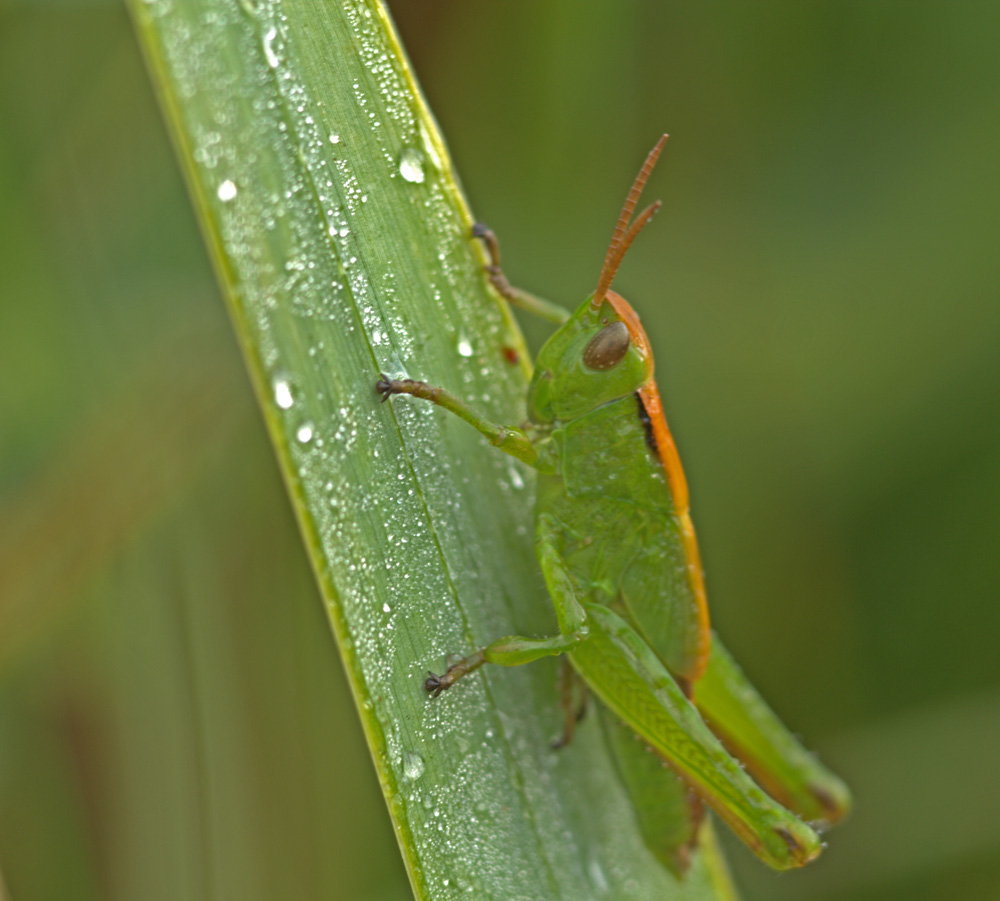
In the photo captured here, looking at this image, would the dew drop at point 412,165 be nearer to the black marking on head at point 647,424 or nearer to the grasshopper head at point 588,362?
the grasshopper head at point 588,362

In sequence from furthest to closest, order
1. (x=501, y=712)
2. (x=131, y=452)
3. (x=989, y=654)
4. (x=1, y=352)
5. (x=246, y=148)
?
(x=989, y=654) → (x=131, y=452) → (x=1, y=352) → (x=501, y=712) → (x=246, y=148)

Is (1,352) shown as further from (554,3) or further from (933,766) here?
(933,766)

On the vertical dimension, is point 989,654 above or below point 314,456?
below

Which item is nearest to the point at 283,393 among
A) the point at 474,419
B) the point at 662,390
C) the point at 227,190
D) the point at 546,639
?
the point at 227,190

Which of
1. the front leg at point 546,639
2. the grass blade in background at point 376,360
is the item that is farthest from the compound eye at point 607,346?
the front leg at point 546,639

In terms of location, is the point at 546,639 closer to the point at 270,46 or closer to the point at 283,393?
the point at 283,393

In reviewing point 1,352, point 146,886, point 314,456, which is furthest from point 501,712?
point 1,352

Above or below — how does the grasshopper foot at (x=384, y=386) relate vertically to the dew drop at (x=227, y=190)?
below
